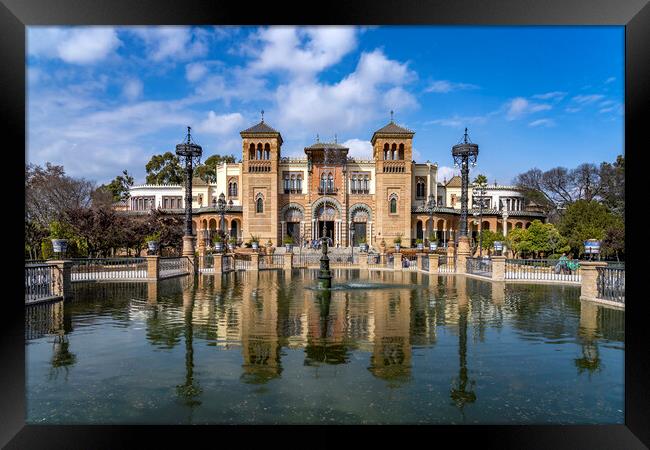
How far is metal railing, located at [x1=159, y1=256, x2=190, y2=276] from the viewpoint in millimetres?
19703

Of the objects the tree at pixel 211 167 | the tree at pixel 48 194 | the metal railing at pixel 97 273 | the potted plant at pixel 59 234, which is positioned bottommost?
the metal railing at pixel 97 273

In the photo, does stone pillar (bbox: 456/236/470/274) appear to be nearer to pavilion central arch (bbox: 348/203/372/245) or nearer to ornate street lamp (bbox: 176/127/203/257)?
ornate street lamp (bbox: 176/127/203/257)

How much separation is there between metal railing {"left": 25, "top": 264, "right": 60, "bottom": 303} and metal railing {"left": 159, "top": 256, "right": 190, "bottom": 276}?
654 cm

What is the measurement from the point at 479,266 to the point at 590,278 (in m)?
9.43

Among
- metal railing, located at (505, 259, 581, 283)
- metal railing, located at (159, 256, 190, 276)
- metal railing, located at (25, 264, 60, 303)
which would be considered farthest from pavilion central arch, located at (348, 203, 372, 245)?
metal railing, located at (25, 264, 60, 303)

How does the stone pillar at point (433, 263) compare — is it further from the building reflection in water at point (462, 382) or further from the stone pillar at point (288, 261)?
the building reflection in water at point (462, 382)

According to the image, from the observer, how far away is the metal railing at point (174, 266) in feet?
64.6

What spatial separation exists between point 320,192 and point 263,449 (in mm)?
47445

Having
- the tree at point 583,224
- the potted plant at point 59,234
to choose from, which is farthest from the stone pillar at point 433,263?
the potted plant at point 59,234

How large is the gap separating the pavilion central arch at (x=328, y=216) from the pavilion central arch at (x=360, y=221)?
63.1 inches
